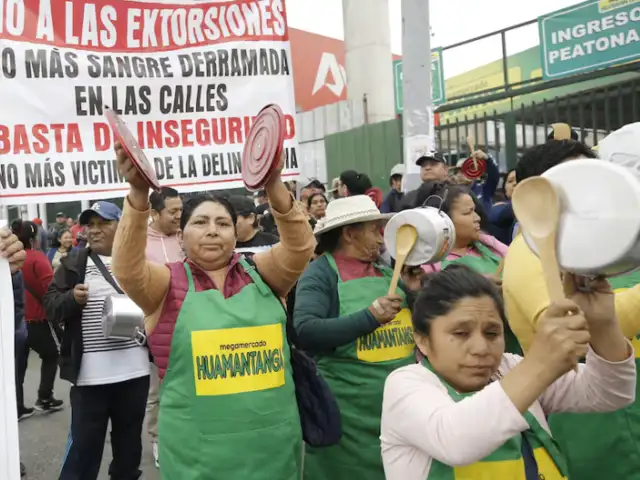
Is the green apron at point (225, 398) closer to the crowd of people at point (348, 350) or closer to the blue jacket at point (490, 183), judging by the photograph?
the crowd of people at point (348, 350)

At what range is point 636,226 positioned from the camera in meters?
1.04

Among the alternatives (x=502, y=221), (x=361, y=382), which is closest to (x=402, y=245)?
(x=361, y=382)

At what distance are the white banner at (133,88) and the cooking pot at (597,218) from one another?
88.1 inches

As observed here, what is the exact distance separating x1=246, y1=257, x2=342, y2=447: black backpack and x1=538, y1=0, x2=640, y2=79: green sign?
20.0 feet

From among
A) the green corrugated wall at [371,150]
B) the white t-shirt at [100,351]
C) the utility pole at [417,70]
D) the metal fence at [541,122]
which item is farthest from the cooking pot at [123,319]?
the green corrugated wall at [371,150]

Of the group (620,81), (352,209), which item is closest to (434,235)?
(352,209)

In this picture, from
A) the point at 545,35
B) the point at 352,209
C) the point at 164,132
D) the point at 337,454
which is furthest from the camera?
the point at 545,35

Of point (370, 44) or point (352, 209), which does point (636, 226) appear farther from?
point (370, 44)

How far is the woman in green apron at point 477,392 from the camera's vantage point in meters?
1.34

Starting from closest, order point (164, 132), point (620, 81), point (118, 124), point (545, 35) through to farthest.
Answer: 1. point (118, 124)
2. point (164, 132)
3. point (620, 81)
4. point (545, 35)

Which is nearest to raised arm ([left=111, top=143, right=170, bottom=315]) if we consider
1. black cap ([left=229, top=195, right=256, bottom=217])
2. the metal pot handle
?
the metal pot handle

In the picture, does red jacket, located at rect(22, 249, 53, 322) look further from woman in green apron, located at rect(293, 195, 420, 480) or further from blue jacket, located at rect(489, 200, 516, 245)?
blue jacket, located at rect(489, 200, 516, 245)

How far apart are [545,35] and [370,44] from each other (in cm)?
686

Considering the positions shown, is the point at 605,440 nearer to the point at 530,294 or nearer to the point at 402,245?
the point at 530,294
